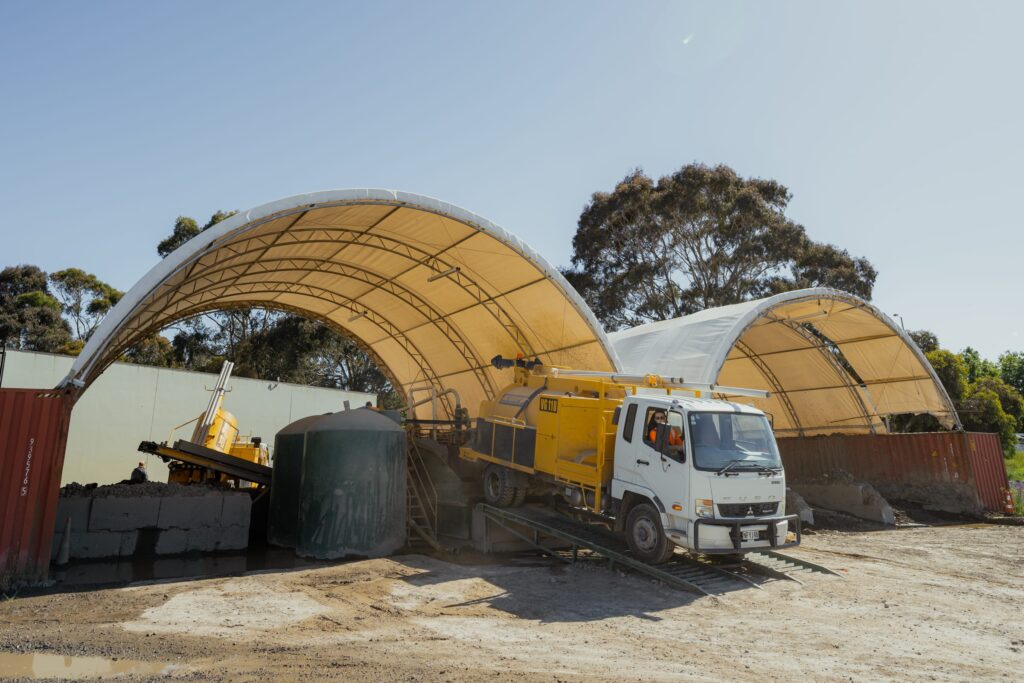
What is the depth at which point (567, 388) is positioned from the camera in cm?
1316

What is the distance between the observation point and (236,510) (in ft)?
43.8

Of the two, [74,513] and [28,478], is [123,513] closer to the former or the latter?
[74,513]

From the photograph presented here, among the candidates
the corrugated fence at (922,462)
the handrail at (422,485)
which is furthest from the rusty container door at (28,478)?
the corrugated fence at (922,462)

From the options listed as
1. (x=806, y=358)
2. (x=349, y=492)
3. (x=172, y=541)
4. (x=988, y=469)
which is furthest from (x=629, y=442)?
(x=806, y=358)

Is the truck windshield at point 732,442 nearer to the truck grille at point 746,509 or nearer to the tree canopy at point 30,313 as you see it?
the truck grille at point 746,509

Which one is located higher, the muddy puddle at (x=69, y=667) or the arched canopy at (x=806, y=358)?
the arched canopy at (x=806, y=358)

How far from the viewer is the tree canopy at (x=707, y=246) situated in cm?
3553

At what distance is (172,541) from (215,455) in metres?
2.90

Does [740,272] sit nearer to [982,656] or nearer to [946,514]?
[946,514]

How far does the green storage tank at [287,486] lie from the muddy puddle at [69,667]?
22.2 feet

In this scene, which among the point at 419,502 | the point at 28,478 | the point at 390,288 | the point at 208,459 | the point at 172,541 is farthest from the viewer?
the point at 390,288

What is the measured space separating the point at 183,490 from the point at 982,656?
42.3 ft

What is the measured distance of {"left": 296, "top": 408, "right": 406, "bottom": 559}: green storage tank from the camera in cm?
1204

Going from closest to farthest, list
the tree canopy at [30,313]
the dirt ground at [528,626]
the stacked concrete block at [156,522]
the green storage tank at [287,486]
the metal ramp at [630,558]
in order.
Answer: the dirt ground at [528,626] → the metal ramp at [630,558] → the stacked concrete block at [156,522] → the green storage tank at [287,486] → the tree canopy at [30,313]
